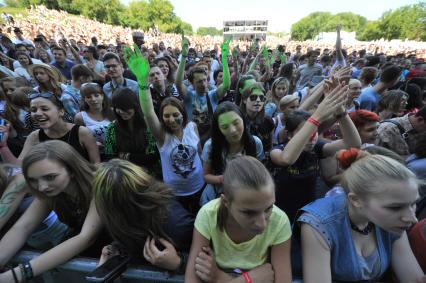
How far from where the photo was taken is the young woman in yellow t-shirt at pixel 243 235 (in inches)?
Answer: 52.0

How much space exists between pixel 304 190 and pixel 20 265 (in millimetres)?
2109

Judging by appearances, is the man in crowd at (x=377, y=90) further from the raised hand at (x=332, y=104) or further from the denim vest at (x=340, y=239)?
the denim vest at (x=340, y=239)

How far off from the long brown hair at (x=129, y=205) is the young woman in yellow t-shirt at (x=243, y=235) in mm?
255

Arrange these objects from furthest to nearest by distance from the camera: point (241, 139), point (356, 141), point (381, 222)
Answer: point (241, 139) → point (356, 141) → point (381, 222)

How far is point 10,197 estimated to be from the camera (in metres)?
1.76

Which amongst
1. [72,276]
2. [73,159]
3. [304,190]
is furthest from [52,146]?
[304,190]

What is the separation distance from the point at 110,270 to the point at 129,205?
1.11 ft

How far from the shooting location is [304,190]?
7.17 ft

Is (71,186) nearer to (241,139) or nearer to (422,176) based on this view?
(241,139)

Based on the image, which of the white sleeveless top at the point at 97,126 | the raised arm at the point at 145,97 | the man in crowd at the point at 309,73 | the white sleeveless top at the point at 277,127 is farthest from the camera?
the man in crowd at the point at 309,73

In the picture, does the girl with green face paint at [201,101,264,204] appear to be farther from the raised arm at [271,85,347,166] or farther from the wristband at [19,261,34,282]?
the wristband at [19,261,34,282]

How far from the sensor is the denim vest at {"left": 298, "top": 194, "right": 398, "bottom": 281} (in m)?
1.31

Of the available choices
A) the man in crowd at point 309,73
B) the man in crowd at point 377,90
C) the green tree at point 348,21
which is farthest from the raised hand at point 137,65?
the green tree at point 348,21

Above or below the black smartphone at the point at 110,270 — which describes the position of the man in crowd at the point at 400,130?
above
